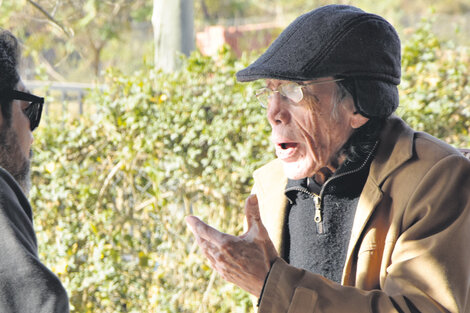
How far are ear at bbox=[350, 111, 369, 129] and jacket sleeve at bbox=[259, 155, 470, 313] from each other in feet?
1.15

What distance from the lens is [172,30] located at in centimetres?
508

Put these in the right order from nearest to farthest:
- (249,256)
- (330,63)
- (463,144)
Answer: (249,256) < (330,63) < (463,144)

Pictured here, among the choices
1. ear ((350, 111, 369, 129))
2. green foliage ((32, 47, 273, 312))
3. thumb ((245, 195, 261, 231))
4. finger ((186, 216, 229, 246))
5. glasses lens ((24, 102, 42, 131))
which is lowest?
green foliage ((32, 47, 273, 312))

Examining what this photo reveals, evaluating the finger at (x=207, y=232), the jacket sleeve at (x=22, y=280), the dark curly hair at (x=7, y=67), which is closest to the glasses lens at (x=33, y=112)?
the dark curly hair at (x=7, y=67)

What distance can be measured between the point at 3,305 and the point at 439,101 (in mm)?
2805

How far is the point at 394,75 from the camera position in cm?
192

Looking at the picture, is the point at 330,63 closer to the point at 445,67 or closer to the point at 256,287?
the point at 256,287

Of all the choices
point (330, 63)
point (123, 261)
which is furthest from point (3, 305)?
point (123, 261)

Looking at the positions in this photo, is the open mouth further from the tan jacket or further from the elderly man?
the tan jacket

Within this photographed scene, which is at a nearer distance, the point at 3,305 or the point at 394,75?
the point at 3,305

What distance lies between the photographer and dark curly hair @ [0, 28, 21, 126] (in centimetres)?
185

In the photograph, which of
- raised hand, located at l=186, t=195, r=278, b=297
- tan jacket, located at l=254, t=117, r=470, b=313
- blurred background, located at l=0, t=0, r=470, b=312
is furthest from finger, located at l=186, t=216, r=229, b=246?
blurred background, located at l=0, t=0, r=470, b=312

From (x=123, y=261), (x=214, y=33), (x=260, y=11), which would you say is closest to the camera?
(x=123, y=261)

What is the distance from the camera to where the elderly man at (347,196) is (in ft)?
5.42
